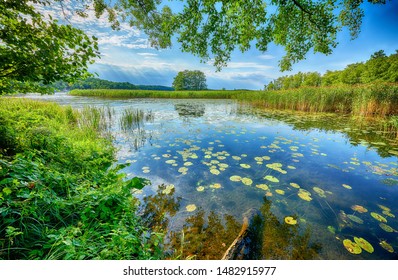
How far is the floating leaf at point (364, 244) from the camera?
1.65 meters

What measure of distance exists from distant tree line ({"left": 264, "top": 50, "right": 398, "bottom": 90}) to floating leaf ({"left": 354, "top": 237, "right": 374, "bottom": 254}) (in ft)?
29.5

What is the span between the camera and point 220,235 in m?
1.85

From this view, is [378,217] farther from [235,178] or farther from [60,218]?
[60,218]

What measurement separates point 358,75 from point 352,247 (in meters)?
46.0

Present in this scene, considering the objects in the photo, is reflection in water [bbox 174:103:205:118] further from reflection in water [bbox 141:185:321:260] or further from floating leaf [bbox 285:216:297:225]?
floating leaf [bbox 285:216:297:225]

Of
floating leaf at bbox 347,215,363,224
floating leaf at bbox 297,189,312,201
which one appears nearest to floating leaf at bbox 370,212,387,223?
floating leaf at bbox 347,215,363,224

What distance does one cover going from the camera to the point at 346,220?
6.74ft

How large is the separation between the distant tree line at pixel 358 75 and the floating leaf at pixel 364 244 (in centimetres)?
899

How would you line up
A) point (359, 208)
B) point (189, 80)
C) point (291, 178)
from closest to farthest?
point (359, 208) → point (291, 178) → point (189, 80)

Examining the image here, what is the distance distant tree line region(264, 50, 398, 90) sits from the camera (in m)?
17.3

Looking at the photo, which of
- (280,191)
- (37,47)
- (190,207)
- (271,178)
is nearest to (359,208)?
(280,191)

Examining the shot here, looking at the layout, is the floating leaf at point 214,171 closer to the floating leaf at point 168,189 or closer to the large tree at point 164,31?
the floating leaf at point 168,189

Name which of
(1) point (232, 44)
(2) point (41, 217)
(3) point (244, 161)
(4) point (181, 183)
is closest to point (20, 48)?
(2) point (41, 217)

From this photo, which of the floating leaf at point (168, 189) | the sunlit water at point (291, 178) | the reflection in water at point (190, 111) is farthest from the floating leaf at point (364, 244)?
the reflection in water at point (190, 111)
